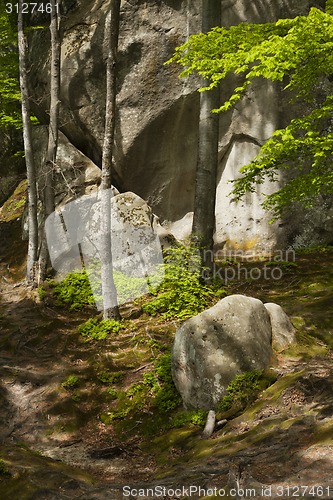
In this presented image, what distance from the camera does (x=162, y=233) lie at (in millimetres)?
12719

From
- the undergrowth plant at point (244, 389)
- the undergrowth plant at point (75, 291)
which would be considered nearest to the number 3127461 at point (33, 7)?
the undergrowth plant at point (75, 291)

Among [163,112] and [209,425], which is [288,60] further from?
[163,112]

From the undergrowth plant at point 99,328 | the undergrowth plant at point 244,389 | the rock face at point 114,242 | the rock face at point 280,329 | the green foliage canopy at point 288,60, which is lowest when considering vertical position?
the undergrowth plant at point 244,389

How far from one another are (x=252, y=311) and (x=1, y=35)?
13.7m

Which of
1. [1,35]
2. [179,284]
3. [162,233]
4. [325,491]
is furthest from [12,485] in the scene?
[1,35]

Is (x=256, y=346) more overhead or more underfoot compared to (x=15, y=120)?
more underfoot

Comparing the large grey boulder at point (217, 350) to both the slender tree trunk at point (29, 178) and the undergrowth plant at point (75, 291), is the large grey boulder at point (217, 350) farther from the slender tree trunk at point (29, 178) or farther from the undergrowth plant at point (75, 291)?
the slender tree trunk at point (29, 178)

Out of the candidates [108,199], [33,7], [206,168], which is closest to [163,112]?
[206,168]

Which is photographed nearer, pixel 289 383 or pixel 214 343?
pixel 289 383

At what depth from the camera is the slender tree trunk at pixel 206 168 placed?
34.3 feet

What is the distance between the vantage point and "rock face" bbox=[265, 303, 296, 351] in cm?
736

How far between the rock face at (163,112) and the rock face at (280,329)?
248 inches

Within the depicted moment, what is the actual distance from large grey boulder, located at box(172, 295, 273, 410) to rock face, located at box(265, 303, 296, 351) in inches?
7.0

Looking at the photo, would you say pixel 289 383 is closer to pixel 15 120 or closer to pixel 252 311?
pixel 252 311
